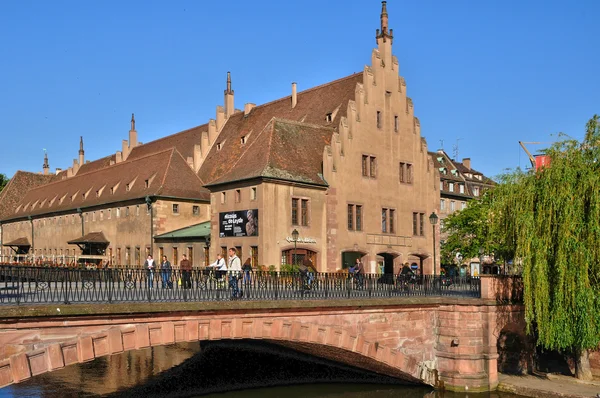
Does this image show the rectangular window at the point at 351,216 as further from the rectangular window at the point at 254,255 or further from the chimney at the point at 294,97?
the chimney at the point at 294,97

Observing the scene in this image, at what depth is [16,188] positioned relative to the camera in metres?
79.1

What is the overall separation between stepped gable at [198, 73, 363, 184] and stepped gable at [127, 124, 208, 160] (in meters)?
3.03

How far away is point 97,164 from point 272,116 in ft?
95.0

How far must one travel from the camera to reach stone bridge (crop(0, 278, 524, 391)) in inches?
599

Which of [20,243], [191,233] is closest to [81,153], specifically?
[20,243]

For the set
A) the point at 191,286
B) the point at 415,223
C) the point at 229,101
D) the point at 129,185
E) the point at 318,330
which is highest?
the point at 229,101

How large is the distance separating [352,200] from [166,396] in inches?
794

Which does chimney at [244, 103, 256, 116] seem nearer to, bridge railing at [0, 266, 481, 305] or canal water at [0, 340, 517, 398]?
canal water at [0, 340, 517, 398]

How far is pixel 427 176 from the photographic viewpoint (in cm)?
4634

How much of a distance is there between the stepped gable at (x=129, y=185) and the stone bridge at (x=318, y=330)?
2329 centimetres

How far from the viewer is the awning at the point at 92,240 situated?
50438 mm

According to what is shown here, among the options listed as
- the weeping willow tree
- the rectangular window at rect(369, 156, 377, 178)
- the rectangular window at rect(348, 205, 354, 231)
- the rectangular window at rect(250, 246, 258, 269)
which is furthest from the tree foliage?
the rectangular window at rect(369, 156, 377, 178)

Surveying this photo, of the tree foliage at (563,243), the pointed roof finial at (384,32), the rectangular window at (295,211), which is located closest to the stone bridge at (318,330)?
the tree foliage at (563,243)

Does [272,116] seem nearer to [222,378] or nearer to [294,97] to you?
[294,97]
